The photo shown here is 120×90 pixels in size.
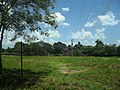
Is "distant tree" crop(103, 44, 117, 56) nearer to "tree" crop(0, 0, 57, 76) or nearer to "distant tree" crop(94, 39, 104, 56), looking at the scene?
"distant tree" crop(94, 39, 104, 56)

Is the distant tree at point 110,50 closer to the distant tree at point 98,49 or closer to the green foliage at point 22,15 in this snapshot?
the distant tree at point 98,49

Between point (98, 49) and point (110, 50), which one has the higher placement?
point (98, 49)

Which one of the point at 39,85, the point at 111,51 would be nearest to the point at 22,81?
the point at 39,85

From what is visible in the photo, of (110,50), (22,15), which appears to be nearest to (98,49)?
(110,50)

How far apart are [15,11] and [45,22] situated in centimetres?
294

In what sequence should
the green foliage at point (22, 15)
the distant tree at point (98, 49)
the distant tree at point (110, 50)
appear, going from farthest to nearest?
the distant tree at point (98, 49) < the distant tree at point (110, 50) < the green foliage at point (22, 15)

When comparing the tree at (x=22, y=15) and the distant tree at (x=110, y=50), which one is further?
the distant tree at (x=110, y=50)

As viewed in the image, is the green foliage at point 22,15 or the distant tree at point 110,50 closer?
the green foliage at point 22,15

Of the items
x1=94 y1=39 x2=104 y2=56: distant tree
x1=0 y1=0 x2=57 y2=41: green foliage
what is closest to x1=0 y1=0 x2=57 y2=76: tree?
x1=0 y1=0 x2=57 y2=41: green foliage

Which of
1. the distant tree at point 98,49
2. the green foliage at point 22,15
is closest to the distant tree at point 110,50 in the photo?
the distant tree at point 98,49

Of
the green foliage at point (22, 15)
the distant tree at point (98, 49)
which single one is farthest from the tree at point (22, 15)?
the distant tree at point (98, 49)

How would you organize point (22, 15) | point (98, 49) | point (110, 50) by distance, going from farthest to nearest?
1. point (98, 49)
2. point (110, 50)
3. point (22, 15)

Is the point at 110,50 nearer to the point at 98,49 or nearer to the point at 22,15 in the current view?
the point at 98,49

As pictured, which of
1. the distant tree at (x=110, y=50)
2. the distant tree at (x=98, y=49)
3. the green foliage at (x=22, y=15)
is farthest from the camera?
the distant tree at (x=98, y=49)
